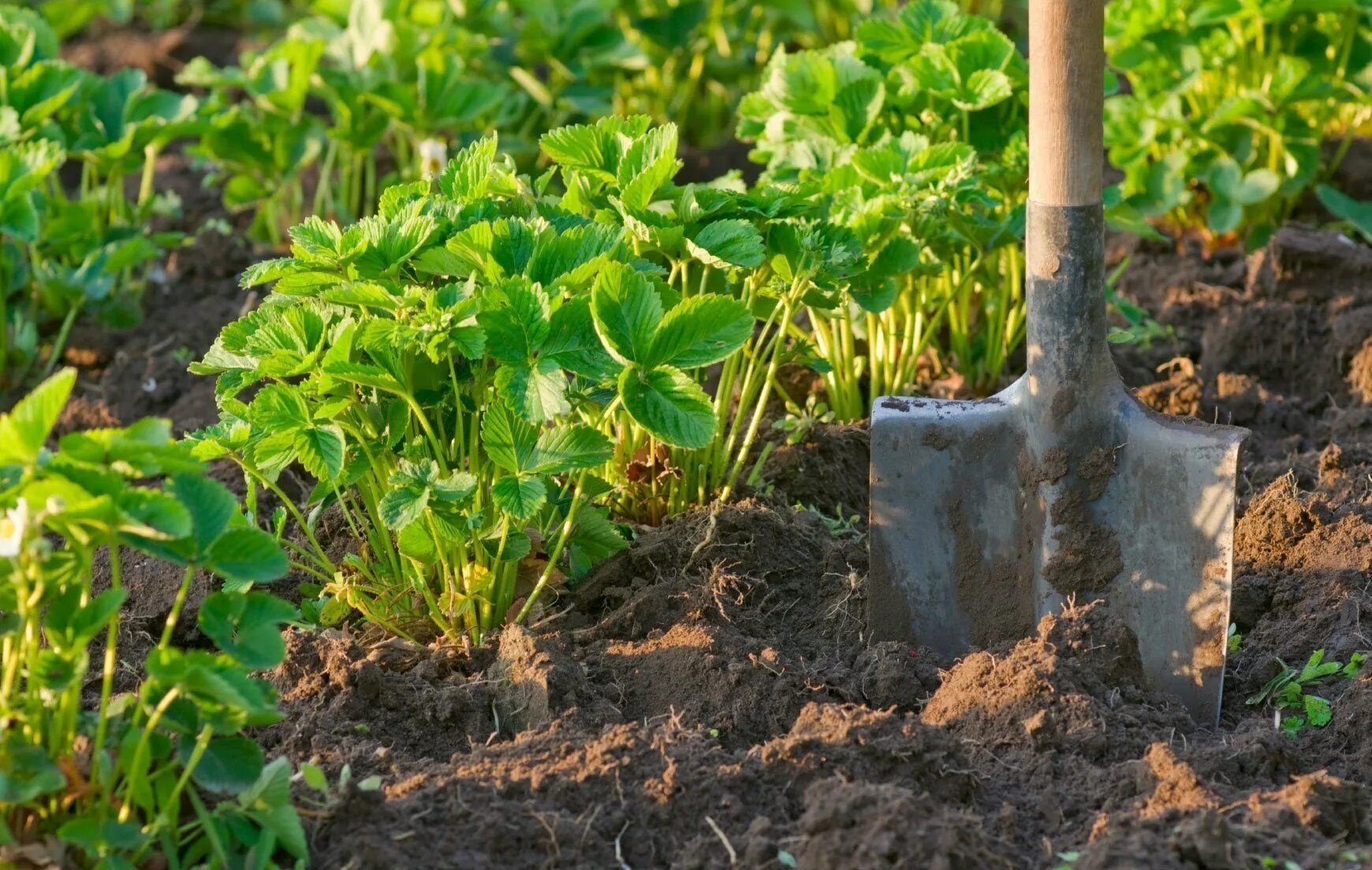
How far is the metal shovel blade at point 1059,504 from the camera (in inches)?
79.2

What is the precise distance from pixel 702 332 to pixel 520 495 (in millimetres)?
307

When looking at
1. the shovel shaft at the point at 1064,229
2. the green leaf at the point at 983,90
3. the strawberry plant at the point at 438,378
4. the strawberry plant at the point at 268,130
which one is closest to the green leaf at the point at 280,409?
the strawberry plant at the point at 438,378

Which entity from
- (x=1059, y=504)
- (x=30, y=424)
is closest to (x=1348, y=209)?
(x=1059, y=504)

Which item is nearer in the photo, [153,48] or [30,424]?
[30,424]

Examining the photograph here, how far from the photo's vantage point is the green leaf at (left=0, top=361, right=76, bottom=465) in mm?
1377

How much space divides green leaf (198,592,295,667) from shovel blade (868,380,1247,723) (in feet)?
3.09

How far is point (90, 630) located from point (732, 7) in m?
3.26

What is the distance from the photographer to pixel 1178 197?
11.0 ft

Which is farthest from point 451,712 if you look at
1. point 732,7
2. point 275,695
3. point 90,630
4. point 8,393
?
point 732,7

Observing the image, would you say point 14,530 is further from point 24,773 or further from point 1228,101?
point 1228,101

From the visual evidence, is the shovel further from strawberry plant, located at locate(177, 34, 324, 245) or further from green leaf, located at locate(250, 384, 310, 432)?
strawberry plant, located at locate(177, 34, 324, 245)

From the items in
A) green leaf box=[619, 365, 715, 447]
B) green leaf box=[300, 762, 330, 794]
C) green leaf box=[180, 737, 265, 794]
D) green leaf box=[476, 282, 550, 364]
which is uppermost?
green leaf box=[476, 282, 550, 364]

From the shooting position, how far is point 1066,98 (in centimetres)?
203

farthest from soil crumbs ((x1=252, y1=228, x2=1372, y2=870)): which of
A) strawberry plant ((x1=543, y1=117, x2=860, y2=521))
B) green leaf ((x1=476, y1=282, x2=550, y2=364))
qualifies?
green leaf ((x1=476, y1=282, x2=550, y2=364))
